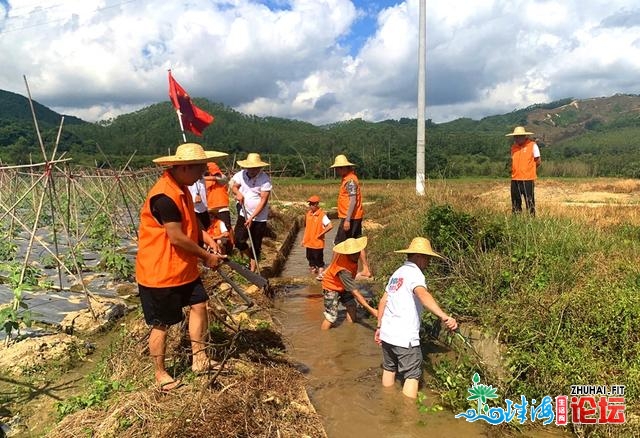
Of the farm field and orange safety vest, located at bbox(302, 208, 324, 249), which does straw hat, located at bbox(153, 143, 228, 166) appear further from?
orange safety vest, located at bbox(302, 208, 324, 249)

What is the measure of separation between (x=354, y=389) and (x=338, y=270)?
149 centimetres

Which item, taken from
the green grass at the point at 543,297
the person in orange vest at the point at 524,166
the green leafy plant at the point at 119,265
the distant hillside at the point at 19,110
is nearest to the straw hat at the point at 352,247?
the green grass at the point at 543,297

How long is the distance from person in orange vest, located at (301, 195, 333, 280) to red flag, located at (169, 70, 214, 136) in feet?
7.07

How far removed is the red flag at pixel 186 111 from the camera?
21.4 ft

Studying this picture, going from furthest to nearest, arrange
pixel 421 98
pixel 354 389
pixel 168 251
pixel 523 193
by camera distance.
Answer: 1. pixel 421 98
2. pixel 523 193
3. pixel 354 389
4. pixel 168 251

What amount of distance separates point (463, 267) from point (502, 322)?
108cm

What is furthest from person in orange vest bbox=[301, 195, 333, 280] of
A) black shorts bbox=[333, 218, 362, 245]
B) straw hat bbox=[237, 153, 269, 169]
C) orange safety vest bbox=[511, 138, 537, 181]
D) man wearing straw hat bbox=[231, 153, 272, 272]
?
orange safety vest bbox=[511, 138, 537, 181]

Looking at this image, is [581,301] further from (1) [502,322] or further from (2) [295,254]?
(2) [295,254]

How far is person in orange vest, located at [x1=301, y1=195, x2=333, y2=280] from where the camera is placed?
7.29 m

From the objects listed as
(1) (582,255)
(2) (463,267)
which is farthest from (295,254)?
(1) (582,255)

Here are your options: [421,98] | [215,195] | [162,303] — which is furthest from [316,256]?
[421,98]

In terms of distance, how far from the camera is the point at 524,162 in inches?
304

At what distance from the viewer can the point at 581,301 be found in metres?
3.78

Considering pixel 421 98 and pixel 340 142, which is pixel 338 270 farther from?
pixel 340 142
